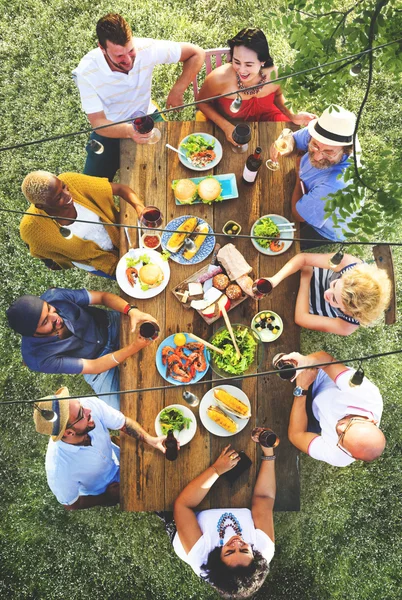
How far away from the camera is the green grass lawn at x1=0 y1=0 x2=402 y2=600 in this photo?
13.0ft

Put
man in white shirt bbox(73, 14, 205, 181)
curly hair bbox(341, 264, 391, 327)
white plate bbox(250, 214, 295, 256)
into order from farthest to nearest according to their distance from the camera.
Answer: white plate bbox(250, 214, 295, 256) → man in white shirt bbox(73, 14, 205, 181) → curly hair bbox(341, 264, 391, 327)

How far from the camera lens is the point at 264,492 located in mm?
2881

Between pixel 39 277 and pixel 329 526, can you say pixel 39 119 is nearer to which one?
pixel 39 277

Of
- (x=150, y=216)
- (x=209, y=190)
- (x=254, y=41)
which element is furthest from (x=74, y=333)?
(x=254, y=41)

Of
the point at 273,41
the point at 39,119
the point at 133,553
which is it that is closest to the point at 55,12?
the point at 39,119

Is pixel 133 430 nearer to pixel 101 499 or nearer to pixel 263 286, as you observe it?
pixel 101 499

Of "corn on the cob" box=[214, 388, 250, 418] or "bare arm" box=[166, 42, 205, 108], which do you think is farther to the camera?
"bare arm" box=[166, 42, 205, 108]


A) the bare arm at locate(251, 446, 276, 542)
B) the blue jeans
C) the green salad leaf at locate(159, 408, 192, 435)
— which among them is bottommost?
the bare arm at locate(251, 446, 276, 542)

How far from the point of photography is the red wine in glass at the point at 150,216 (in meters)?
2.96

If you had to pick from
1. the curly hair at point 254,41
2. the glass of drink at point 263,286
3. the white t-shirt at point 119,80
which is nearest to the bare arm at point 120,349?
the glass of drink at point 263,286

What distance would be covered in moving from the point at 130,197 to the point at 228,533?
2204mm

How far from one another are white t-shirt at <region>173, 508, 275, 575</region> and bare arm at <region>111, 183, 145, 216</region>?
198 centimetres

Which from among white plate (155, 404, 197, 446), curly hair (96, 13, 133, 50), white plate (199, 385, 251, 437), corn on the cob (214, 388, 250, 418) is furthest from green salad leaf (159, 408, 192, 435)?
curly hair (96, 13, 133, 50)

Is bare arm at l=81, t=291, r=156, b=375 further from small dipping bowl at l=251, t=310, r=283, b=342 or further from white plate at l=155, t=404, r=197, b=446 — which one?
small dipping bowl at l=251, t=310, r=283, b=342
